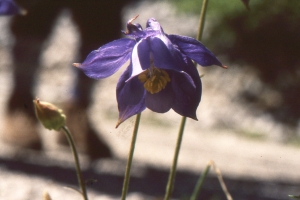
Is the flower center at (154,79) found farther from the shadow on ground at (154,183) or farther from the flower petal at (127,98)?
the shadow on ground at (154,183)

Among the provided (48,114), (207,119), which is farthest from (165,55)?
(207,119)

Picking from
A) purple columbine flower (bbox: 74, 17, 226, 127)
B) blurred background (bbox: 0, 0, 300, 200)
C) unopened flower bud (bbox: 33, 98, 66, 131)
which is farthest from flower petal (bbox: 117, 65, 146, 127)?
blurred background (bbox: 0, 0, 300, 200)

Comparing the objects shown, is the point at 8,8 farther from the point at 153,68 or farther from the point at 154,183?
the point at 154,183

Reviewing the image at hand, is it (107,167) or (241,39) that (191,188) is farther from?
(241,39)

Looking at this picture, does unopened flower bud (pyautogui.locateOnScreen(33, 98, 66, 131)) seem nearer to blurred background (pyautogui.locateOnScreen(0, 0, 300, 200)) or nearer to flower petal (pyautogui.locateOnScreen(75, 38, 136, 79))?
flower petal (pyautogui.locateOnScreen(75, 38, 136, 79))

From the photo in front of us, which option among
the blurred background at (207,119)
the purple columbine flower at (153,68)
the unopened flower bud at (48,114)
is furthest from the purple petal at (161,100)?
the blurred background at (207,119)

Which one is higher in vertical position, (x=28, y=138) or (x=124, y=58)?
(x=124, y=58)

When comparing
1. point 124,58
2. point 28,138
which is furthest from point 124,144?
point 124,58

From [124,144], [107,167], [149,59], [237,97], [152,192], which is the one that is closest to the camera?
[149,59]
